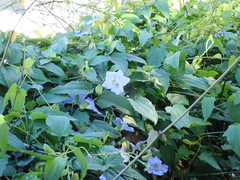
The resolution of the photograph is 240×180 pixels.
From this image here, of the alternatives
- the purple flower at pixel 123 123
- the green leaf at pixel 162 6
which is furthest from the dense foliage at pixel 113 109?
the green leaf at pixel 162 6

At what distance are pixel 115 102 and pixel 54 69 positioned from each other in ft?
0.69

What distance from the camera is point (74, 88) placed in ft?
2.58

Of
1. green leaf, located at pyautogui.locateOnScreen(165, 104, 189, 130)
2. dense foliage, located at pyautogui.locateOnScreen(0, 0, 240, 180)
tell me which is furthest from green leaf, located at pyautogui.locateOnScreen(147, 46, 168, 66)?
green leaf, located at pyautogui.locateOnScreen(165, 104, 189, 130)

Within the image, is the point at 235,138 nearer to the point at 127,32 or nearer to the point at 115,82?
the point at 115,82

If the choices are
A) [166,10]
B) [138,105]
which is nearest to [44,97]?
[138,105]

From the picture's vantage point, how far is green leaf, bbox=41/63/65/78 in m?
0.84

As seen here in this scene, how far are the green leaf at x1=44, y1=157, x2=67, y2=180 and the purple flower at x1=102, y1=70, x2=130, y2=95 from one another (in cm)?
30

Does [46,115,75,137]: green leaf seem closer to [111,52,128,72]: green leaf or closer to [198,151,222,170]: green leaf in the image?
[111,52,128,72]: green leaf

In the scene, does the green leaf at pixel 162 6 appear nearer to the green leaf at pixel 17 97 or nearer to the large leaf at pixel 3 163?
the green leaf at pixel 17 97

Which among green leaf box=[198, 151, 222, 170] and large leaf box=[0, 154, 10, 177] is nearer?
large leaf box=[0, 154, 10, 177]

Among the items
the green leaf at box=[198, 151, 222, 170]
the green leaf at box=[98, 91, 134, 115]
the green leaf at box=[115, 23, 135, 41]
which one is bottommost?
the green leaf at box=[198, 151, 222, 170]

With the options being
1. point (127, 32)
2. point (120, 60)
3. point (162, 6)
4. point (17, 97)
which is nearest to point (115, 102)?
point (120, 60)

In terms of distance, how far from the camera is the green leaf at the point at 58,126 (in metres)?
0.59

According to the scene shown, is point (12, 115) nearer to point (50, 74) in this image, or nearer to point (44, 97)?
point (44, 97)
